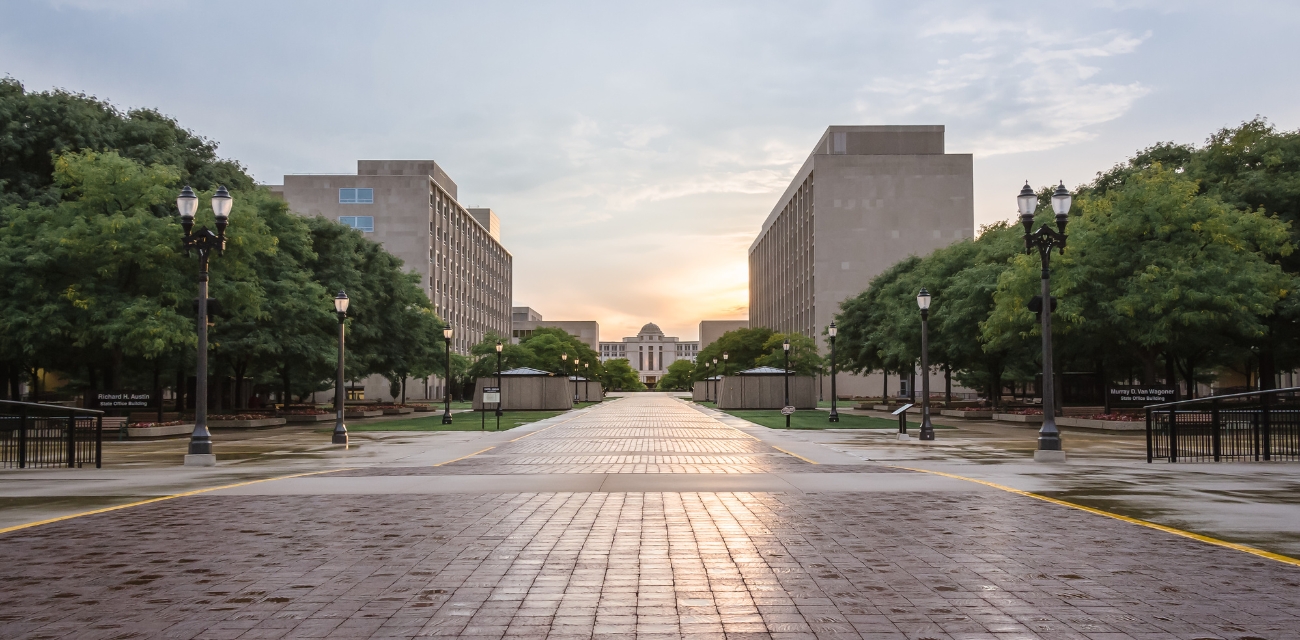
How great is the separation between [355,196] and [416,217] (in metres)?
8.07

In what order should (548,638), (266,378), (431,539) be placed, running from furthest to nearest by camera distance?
(266,378)
(431,539)
(548,638)

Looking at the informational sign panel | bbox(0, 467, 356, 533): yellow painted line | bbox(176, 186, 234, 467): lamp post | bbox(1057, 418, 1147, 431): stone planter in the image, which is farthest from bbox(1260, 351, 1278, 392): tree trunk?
the informational sign panel

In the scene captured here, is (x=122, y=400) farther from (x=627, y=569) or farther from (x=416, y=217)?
(x=416, y=217)

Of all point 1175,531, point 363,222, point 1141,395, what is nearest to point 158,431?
point 1175,531

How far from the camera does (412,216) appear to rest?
9900 cm

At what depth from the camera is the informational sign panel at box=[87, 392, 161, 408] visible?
29711 mm

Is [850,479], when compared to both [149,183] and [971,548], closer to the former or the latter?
[971,548]

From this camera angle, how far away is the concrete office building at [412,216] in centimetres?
9869

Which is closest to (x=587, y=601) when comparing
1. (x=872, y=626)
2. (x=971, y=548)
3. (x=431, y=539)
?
(x=872, y=626)

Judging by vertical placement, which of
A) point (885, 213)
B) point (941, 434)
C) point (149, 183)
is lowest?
point (941, 434)

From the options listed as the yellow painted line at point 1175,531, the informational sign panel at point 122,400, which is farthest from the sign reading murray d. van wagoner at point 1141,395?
the informational sign panel at point 122,400

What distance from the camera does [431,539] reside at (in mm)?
8711

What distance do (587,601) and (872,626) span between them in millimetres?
2009

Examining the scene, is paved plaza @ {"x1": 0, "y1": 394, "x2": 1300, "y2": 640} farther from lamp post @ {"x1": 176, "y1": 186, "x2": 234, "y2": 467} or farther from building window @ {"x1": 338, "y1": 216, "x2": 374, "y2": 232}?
building window @ {"x1": 338, "y1": 216, "x2": 374, "y2": 232}
